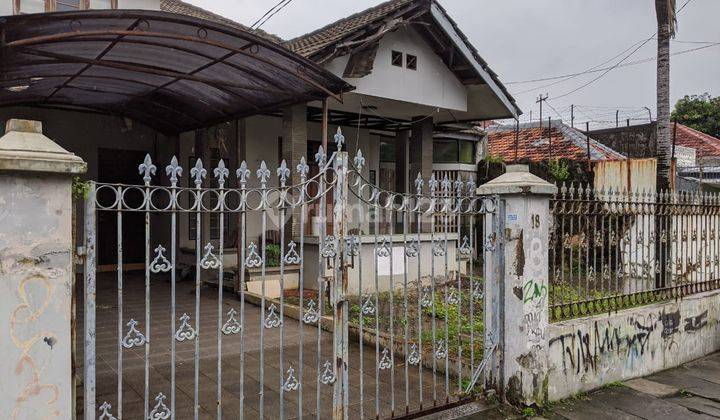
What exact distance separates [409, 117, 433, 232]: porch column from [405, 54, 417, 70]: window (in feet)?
5.46

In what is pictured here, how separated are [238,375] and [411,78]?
6991 millimetres

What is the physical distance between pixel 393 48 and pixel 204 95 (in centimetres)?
369

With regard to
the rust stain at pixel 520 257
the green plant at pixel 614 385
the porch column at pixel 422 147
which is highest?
the porch column at pixel 422 147

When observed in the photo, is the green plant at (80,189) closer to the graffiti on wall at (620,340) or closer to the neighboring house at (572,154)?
the graffiti on wall at (620,340)

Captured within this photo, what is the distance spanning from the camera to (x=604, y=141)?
64.1 feet

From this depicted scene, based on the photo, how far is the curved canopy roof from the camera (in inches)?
215

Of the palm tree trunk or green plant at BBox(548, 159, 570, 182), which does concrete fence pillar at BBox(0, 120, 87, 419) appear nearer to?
the palm tree trunk

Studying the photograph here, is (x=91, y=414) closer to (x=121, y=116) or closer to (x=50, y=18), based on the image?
(x=50, y=18)

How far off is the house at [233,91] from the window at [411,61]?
69 millimetres

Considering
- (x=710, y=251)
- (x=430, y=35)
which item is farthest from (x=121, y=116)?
(x=710, y=251)

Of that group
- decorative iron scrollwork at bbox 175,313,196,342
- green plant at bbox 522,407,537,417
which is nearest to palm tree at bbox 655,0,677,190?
green plant at bbox 522,407,537,417

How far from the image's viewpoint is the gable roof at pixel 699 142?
1935 centimetres

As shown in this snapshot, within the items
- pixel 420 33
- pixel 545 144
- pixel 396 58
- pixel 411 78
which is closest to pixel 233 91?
pixel 396 58

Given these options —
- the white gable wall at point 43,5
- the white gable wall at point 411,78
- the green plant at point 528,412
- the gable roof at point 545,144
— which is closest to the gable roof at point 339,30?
the white gable wall at point 411,78
